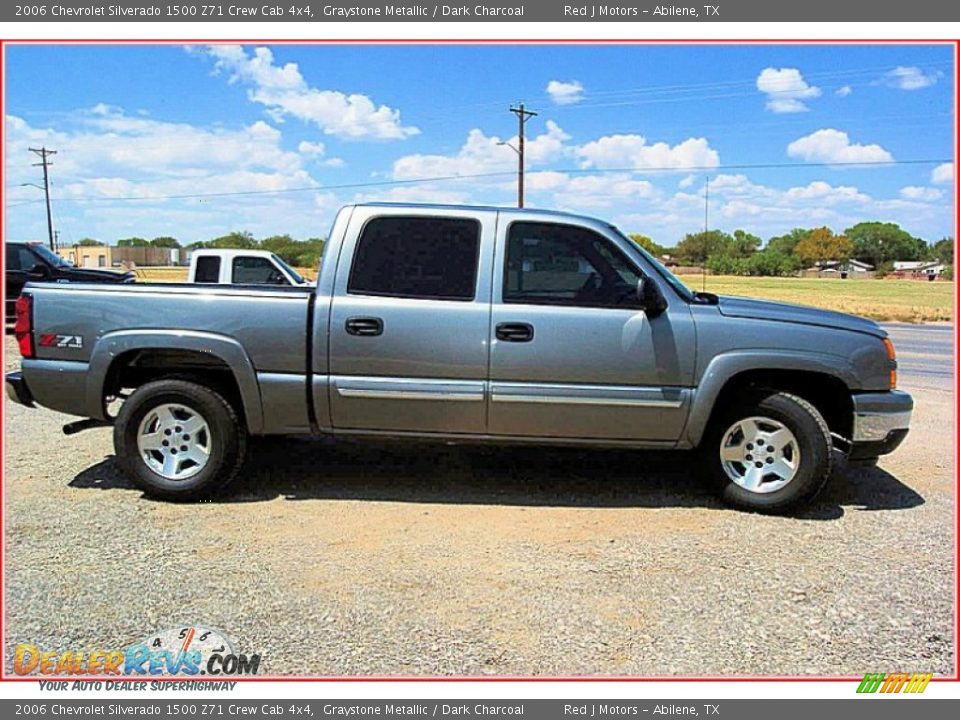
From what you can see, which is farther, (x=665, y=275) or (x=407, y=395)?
(x=665, y=275)

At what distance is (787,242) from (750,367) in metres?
78.7

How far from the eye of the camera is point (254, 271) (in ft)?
38.1

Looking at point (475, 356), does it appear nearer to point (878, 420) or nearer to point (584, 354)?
point (584, 354)

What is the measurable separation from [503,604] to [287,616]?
101cm

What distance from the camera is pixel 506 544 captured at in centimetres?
414

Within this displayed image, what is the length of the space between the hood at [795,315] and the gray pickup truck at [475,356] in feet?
0.08

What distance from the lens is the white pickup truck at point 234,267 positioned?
1132 cm

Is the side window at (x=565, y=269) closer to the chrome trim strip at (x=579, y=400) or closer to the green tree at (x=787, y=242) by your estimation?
the chrome trim strip at (x=579, y=400)

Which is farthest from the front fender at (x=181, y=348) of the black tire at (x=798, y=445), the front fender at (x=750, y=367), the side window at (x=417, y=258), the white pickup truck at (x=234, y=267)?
the white pickup truck at (x=234, y=267)

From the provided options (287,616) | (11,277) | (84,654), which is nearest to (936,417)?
(287,616)

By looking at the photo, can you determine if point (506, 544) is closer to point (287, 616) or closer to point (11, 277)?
point (287, 616)

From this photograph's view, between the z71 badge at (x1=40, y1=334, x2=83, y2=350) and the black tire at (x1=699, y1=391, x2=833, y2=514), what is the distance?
422cm

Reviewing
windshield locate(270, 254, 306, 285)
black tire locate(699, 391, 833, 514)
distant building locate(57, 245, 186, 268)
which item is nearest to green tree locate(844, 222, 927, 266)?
distant building locate(57, 245, 186, 268)

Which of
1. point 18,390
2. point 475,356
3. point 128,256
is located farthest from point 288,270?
point 128,256
